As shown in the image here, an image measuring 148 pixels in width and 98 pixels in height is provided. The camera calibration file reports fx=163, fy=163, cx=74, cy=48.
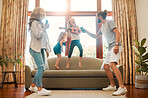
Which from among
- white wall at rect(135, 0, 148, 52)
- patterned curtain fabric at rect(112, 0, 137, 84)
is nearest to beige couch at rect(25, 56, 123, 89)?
patterned curtain fabric at rect(112, 0, 137, 84)

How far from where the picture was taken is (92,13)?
530cm

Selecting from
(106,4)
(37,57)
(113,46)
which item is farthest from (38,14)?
(106,4)

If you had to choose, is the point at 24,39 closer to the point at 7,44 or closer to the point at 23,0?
the point at 7,44

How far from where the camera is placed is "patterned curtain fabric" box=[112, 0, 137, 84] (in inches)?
189

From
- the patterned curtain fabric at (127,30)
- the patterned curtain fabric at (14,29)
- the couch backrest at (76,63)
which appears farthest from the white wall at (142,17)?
the patterned curtain fabric at (14,29)

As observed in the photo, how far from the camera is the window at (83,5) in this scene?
5.37m

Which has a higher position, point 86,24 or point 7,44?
point 86,24

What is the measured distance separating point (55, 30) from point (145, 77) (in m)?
3.02

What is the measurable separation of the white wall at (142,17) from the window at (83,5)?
1.35m

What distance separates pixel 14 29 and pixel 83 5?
2.33 meters

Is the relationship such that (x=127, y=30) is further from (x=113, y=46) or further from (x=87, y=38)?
(x=113, y=46)

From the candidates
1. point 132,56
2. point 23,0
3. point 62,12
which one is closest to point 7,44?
point 23,0

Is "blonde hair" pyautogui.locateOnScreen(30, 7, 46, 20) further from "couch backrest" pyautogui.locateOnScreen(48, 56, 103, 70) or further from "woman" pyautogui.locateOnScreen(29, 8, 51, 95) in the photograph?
"couch backrest" pyautogui.locateOnScreen(48, 56, 103, 70)

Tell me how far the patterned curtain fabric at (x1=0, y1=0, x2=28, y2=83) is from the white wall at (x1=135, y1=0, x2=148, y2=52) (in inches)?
136
